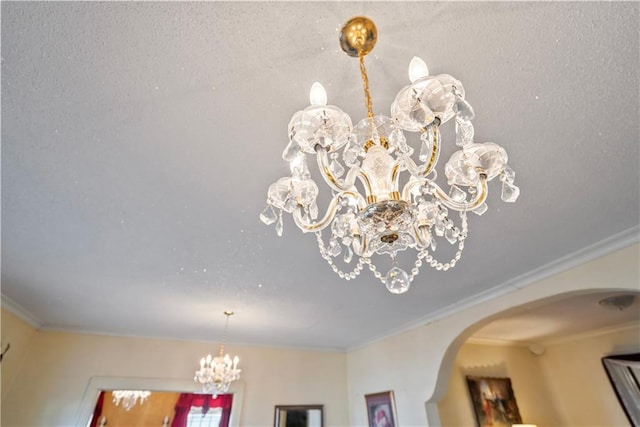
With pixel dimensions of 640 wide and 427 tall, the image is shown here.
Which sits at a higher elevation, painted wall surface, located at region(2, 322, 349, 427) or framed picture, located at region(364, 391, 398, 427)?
painted wall surface, located at region(2, 322, 349, 427)

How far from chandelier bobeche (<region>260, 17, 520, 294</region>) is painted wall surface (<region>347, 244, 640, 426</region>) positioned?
1881 mm

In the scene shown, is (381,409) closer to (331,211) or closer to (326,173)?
(331,211)

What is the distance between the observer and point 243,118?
4.09ft

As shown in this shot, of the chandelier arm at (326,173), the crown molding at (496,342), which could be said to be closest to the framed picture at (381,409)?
the crown molding at (496,342)

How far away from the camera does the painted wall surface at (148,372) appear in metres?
3.44

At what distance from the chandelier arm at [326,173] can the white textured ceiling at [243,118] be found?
16.0 inches

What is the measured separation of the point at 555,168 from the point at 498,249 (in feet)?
2.68

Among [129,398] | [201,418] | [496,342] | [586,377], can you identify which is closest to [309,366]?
[201,418]

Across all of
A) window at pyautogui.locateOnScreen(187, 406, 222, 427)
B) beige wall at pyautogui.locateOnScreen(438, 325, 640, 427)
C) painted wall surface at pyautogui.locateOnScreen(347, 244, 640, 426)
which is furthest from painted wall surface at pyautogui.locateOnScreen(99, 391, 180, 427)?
beige wall at pyautogui.locateOnScreen(438, 325, 640, 427)

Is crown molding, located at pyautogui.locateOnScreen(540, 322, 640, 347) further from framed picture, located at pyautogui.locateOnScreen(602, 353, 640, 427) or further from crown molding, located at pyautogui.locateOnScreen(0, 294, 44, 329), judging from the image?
crown molding, located at pyautogui.locateOnScreen(0, 294, 44, 329)

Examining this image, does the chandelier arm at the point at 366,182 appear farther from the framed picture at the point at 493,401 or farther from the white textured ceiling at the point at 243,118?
the framed picture at the point at 493,401

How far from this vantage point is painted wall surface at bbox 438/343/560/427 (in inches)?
160

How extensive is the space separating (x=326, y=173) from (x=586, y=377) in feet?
18.5

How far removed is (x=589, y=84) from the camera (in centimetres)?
114
